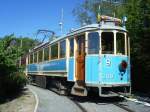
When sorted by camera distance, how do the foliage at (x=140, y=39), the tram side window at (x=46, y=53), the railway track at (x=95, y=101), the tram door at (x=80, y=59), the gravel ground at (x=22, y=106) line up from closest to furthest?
the railway track at (x=95, y=101), the gravel ground at (x=22, y=106), the tram door at (x=80, y=59), the foliage at (x=140, y=39), the tram side window at (x=46, y=53)

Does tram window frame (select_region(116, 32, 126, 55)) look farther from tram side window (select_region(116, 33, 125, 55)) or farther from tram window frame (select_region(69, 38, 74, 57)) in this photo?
tram window frame (select_region(69, 38, 74, 57))

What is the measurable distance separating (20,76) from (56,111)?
9996mm

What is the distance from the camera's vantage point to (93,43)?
55.8ft

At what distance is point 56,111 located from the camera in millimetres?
14961

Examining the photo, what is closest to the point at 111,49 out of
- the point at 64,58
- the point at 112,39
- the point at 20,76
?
the point at 112,39

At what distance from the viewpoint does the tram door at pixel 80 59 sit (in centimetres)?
1748

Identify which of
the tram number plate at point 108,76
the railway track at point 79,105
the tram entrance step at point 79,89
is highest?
the tram number plate at point 108,76

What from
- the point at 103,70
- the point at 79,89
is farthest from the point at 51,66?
the point at 103,70

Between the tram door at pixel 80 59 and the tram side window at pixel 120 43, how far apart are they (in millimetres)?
1568

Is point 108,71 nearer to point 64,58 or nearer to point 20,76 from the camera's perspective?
point 64,58

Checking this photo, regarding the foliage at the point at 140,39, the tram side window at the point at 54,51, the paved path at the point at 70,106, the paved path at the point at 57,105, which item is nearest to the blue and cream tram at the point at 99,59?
the paved path at the point at 70,106

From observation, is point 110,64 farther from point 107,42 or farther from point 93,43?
point 93,43

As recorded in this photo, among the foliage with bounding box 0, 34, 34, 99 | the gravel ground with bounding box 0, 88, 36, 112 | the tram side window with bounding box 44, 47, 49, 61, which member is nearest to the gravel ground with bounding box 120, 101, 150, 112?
the gravel ground with bounding box 0, 88, 36, 112

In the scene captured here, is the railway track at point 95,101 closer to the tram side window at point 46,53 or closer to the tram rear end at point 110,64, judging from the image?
the tram rear end at point 110,64
